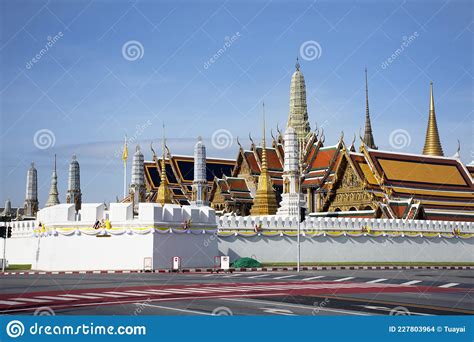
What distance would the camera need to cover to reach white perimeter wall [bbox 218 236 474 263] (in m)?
43.3

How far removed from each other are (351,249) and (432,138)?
40.4 m

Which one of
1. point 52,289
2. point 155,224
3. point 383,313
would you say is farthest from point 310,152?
point 383,313

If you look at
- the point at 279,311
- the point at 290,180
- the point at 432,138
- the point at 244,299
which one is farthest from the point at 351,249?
the point at 432,138

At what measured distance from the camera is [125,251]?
121 ft

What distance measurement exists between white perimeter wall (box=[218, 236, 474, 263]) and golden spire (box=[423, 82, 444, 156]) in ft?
100

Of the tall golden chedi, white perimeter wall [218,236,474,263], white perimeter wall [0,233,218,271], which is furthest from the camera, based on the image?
the tall golden chedi

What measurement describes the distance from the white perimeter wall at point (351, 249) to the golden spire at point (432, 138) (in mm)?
30579

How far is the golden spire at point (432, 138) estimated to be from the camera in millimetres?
82625

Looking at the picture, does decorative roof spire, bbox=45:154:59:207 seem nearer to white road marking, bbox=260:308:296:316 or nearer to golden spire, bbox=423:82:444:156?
golden spire, bbox=423:82:444:156

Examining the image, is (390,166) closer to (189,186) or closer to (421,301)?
(189,186)

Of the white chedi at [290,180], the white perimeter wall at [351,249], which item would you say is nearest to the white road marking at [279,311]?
the white perimeter wall at [351,249]

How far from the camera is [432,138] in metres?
83.8

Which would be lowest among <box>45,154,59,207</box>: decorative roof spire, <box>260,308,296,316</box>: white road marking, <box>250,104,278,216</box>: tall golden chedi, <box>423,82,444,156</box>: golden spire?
<box>260,308,296,316</box>: white road marking

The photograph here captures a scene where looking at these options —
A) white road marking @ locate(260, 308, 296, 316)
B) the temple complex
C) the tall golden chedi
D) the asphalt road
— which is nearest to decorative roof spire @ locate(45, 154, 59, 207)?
the temple complex
